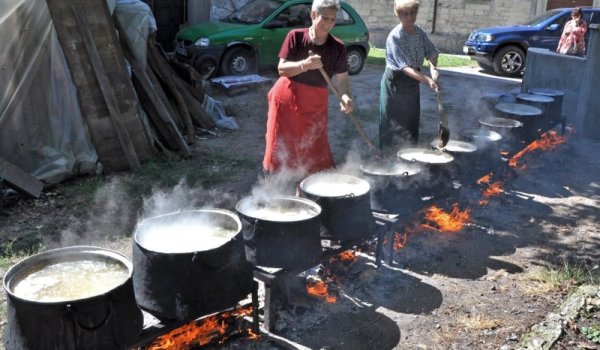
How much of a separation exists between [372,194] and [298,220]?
1342mm

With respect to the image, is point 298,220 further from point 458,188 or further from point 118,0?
point 118,0

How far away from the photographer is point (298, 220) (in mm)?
3490

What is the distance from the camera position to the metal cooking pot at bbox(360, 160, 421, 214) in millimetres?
4598

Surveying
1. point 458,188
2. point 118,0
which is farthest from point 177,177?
point 458,188

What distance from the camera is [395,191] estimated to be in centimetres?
463

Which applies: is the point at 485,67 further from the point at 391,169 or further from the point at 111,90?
Answer: the point at 391,169

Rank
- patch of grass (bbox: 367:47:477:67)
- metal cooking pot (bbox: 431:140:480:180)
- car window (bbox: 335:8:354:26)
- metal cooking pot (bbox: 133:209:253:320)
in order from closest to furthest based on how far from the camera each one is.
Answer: metal cooking pot (bbox: 133:209:253:320), metal cooking pot (bbox: 431:140:480:180), car window (bbox: 335:8:354:26), patch of grass (bbox: 367:47:477:67)

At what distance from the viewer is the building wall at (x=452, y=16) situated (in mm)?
20297

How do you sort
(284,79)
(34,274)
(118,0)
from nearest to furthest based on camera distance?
(34,274)
(284,79)
(118,0)

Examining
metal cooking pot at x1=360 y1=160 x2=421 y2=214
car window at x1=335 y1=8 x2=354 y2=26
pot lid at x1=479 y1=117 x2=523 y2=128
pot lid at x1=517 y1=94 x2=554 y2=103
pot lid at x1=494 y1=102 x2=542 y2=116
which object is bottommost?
metal cooking pot at x1=360 y1=160 x2=421 y2=214

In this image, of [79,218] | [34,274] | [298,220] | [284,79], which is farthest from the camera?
[79,218]

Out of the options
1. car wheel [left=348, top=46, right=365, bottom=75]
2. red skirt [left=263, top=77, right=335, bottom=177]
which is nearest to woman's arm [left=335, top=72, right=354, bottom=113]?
red skirt [left=263, top=77, right=335, bottom=177]

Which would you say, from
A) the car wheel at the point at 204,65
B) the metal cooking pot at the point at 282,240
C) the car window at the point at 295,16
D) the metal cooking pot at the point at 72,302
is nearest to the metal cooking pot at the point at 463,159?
the metal cooking pot at the point at 282,240

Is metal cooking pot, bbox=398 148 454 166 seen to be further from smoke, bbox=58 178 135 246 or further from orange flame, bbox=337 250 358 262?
smoke, bbox=58 178 135 246
